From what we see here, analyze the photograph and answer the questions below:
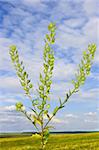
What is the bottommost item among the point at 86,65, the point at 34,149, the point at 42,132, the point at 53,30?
the point at 34,149

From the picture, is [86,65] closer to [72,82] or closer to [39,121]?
[72,82]

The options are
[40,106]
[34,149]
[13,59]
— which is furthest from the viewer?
[34,149]

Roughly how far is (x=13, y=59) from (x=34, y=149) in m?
34.7

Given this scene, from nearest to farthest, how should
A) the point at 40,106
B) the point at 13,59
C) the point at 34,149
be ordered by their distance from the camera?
the point at 40,106, the point at 13,59, the point at 34,149

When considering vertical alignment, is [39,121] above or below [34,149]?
above

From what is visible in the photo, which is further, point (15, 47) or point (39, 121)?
point (15, 47)

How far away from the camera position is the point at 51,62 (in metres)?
4.58

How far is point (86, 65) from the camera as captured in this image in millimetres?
4762

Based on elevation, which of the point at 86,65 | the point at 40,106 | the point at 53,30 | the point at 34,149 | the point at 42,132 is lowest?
the point at 34,149

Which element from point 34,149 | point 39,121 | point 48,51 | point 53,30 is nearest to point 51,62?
Result: point 48,51

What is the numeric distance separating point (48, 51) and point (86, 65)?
601 mm

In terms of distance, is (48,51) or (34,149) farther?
(34,149)

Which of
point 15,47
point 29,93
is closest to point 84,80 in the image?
point 29,93

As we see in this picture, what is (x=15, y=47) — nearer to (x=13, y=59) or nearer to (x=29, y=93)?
(x=13, y=59)
